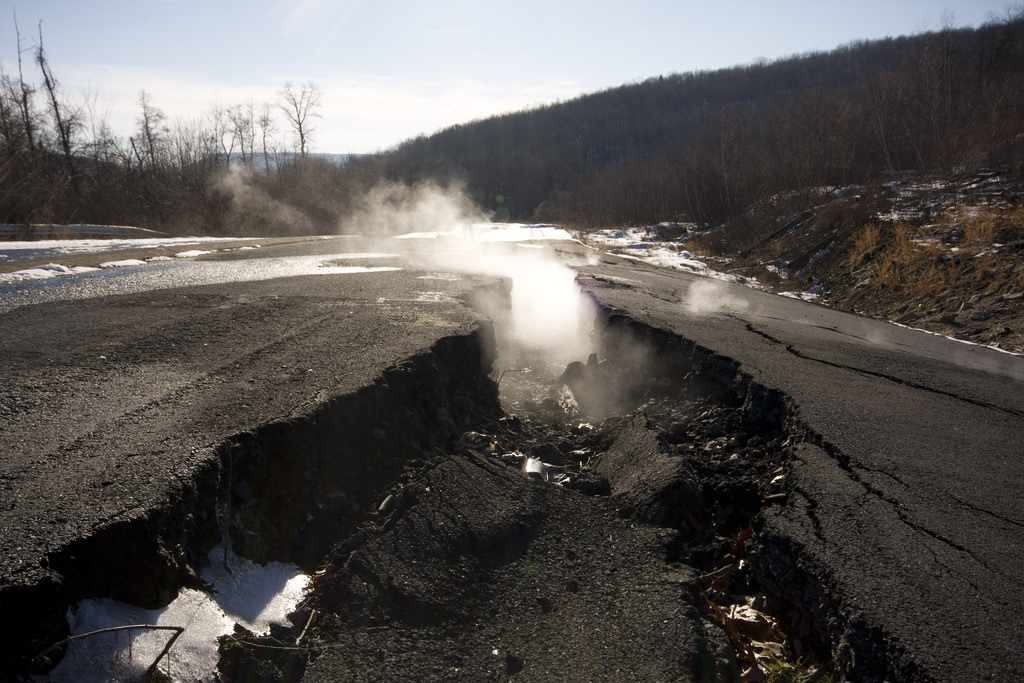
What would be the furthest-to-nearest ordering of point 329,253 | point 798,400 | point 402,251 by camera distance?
point 402,251 < point 329,253 < point 798,400

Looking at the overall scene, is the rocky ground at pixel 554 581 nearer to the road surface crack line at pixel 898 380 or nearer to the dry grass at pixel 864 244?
the road surface crack line at pixel 898 380

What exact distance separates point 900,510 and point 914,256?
38.4ft

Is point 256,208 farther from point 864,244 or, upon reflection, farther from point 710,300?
point 710,300

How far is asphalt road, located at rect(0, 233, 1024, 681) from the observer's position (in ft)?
7.60

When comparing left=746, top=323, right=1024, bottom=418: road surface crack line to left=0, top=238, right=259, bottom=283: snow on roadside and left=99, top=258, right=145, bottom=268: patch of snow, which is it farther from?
left=99, top=258, right=145, bottom=268: patch of snow

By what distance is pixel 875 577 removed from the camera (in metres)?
2.55

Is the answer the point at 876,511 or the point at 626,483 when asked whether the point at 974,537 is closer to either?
the point at 876,511

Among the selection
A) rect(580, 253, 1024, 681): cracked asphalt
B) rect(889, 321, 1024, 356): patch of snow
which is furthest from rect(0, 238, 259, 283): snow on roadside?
rect(889, 321, 1024, 356): patch of snow

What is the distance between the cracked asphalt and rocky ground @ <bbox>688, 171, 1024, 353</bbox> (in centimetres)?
398

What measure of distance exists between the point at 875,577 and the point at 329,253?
12.2 m

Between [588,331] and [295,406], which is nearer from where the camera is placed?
[295,406]

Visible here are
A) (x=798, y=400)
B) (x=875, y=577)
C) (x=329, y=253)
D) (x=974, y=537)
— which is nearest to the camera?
(x=875, y=577)

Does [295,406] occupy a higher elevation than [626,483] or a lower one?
higher

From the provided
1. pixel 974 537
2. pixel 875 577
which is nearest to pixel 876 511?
pixel 974 537
